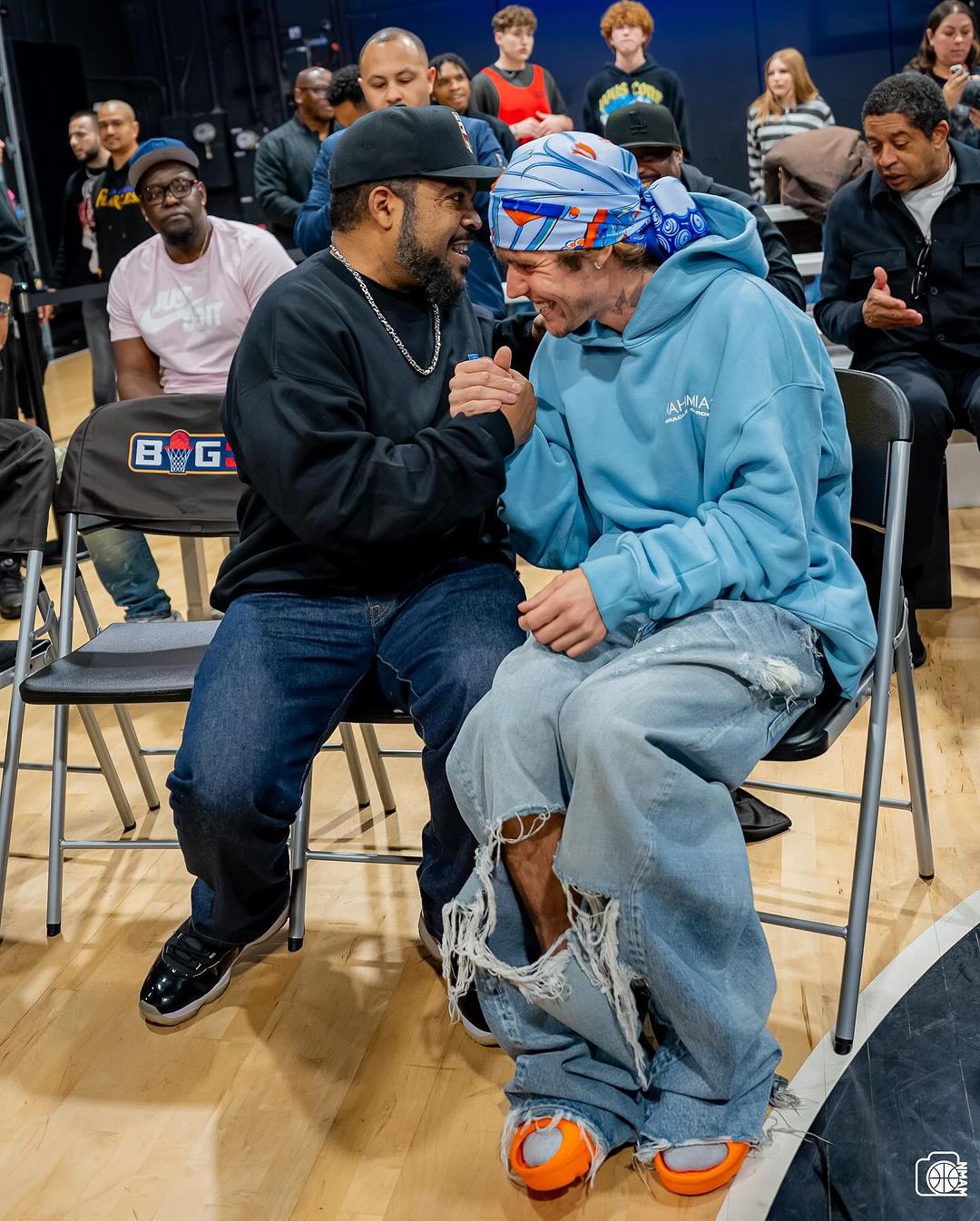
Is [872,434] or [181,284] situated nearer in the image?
[872,434]

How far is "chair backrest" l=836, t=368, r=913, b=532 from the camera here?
230 centimetres

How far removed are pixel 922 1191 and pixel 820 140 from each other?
4355mm

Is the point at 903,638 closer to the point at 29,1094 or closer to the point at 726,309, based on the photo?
the point at 726,309

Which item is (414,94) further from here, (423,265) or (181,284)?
(423,265)

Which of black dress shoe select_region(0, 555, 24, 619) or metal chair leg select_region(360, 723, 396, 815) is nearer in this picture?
metal chair leg select_region(360, 723, 396, 815)

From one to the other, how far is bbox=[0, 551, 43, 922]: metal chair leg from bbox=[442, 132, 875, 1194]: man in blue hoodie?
1165mm

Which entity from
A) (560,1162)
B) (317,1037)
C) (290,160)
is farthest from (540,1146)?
(290,160)

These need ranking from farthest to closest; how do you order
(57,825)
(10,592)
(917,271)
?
(10,592)
(917,271)
(57,825)

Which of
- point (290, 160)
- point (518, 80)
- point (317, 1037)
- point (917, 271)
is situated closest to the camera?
point (317, 1037)

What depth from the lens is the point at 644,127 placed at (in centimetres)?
326

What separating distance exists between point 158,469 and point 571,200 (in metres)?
1.33

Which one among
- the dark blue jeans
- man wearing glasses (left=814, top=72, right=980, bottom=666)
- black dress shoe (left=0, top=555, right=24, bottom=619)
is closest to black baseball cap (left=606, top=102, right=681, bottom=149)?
man wearing glasses (left=814, top=72, right=980, bottom=666)

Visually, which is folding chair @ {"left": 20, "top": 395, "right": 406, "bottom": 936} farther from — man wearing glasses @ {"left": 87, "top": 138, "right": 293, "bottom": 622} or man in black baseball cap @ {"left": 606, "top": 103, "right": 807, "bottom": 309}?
man in black baseball cap @ {"left": 606, "top": 103, "right": 807, "bottom": 309}

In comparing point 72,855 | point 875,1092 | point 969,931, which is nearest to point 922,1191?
point 875,1092
